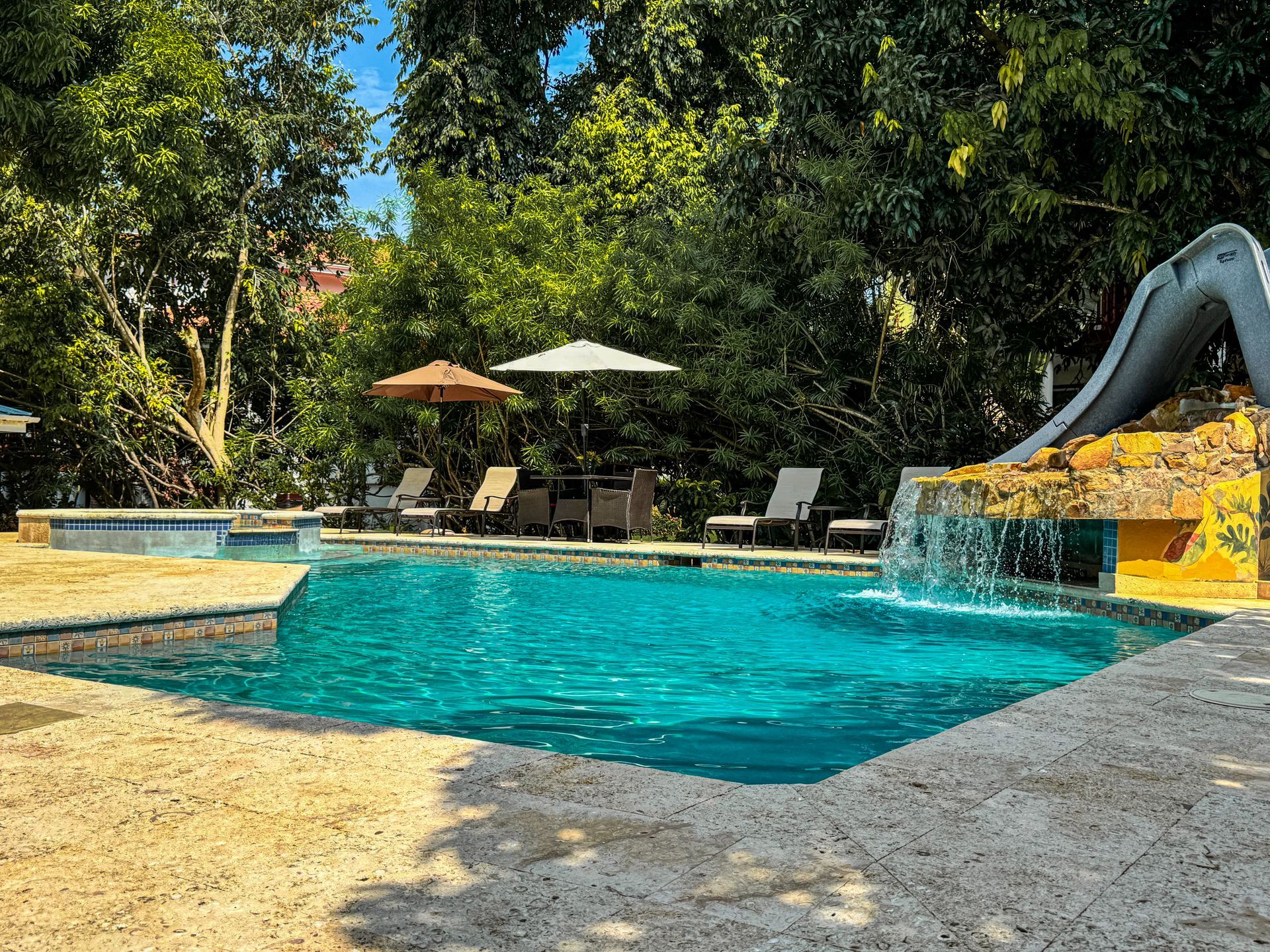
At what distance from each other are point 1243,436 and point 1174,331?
139cm

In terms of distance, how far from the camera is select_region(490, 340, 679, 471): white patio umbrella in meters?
12.0

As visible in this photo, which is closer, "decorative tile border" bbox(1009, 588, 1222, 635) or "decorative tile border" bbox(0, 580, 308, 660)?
"decorative tile border" bbox(0, 580, 308, 660)

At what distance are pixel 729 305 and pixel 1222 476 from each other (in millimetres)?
6873

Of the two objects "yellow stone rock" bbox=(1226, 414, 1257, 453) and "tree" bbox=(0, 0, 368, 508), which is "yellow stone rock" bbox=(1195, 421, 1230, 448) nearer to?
"yellow stone rock" bbox=(1226, 414, 1257, 453)

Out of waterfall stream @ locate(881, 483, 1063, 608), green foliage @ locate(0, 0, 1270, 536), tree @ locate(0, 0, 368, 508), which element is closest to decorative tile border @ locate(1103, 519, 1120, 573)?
waterfall stream @ locate(881, 483, 1063, 608)

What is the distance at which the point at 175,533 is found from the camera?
12.1 m

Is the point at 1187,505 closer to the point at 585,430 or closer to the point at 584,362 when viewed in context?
the point at 584,362

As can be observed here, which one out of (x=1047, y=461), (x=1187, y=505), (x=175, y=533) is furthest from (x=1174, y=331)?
(x=175, y=533)

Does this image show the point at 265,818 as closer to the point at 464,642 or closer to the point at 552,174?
the point at 464,642

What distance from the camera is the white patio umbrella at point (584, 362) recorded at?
39.4 feet

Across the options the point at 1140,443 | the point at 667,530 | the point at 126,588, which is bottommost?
the point at 126,588

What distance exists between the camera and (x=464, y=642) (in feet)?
21.4

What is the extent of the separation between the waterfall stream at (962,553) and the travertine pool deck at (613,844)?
4869 mm

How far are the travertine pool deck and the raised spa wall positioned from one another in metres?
8.99
